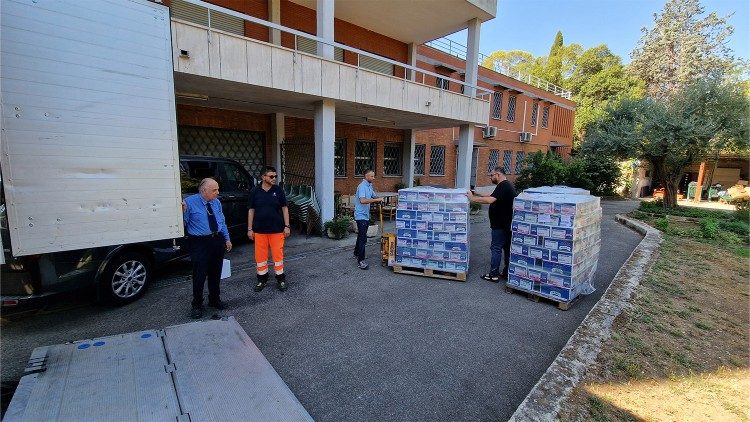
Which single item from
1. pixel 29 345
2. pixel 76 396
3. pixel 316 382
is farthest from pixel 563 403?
pixel 29 345

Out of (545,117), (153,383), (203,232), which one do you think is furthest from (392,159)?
(545,117)

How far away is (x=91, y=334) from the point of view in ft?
12.1

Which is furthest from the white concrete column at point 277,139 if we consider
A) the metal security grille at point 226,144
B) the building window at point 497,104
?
the building window at point 497,104

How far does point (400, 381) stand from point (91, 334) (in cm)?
343

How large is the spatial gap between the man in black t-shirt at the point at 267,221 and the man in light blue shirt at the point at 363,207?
1540 millimetres

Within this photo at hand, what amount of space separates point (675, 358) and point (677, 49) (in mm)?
43585

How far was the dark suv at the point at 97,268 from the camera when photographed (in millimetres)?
3496

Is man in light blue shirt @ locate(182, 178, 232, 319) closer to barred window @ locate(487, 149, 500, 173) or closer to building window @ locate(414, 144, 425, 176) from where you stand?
building window @ locate(414, 144, 425, 176)

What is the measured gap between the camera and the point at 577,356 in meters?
3.21

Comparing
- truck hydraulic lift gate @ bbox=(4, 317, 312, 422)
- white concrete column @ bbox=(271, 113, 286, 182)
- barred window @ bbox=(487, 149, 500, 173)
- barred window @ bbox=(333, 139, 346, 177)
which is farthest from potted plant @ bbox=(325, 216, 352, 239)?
barred window @ bbox=(487, 149, 500, 173)

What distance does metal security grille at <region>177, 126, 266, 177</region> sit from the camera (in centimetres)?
911

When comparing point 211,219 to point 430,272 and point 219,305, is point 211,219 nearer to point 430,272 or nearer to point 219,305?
point 219,305

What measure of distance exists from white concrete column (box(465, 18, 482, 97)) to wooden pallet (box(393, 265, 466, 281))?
26.9 ft

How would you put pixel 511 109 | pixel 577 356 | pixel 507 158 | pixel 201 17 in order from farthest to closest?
pixel 507 158
pixel 511 109
pixel 201 17
pixel 577 356
